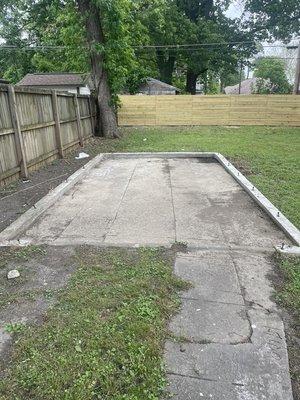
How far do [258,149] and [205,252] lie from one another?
736cm

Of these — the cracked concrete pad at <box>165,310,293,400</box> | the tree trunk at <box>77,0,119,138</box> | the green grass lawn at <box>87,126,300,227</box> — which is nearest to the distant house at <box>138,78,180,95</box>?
the green grass lawn at <box>87,126,300,227</box>

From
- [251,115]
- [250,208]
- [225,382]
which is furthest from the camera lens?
[251,115]

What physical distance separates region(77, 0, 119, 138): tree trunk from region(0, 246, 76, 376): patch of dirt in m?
9.32

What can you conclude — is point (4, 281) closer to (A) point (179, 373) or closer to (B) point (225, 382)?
(A) point (179, 373)

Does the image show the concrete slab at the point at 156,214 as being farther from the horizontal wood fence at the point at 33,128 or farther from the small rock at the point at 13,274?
the horizontal wood fence at the point at 33,128

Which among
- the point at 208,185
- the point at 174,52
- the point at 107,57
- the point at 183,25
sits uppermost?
the point at 183,25

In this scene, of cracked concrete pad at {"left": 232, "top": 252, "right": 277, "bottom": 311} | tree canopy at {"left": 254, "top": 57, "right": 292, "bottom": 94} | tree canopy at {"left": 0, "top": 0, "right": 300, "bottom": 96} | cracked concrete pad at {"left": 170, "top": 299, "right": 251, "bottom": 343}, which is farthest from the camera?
tree canopy at {"left": 254, "top": 57, "right": 292, "bottom": 94}

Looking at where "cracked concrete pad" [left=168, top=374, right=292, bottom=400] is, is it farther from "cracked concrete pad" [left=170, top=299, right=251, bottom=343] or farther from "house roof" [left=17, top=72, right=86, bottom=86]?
"house roof" [left=17, top=72, right=86, bottom=86]

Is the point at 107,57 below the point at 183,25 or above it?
below

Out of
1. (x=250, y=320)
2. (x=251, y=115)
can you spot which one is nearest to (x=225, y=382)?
(x=250, y=320)

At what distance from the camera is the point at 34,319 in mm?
2334

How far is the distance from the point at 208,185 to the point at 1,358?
484 centimetres

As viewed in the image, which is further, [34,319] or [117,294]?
[117,294]

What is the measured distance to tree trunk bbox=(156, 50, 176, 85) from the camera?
26211 mm
